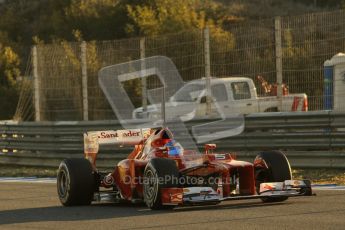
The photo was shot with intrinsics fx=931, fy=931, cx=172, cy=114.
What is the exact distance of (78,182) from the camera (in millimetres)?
12078

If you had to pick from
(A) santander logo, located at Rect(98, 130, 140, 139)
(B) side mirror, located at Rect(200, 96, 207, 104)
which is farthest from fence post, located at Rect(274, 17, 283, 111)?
(A) santander logo, located at Rect(98, 130, 140, 139)

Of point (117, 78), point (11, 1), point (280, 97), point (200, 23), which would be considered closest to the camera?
point (280, 97)

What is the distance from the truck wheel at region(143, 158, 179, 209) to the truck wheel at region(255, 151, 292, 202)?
1192mm

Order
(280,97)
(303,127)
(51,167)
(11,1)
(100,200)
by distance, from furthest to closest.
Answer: (11,1) → (51,167) → (280,97) → (303,127) → (100,200)

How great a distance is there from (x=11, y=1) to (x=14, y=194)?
156ft

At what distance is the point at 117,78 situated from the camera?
22.0 meters

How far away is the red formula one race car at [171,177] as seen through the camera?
35.1 ft

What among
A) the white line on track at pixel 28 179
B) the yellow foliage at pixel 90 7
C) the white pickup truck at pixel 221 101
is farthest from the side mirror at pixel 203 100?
the yellow foliage at pixel 90 7

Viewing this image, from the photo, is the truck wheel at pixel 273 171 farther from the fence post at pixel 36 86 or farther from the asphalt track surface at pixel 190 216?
the fence post at pixel 36 86

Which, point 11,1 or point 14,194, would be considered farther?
point 11,1

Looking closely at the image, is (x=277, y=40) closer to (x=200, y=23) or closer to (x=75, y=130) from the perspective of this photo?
(x=75, y=130)

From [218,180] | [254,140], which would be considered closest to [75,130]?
[254,140]

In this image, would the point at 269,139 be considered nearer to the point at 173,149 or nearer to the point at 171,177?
the point at 173,149

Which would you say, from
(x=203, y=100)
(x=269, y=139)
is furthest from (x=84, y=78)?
(x=269, y=139)
